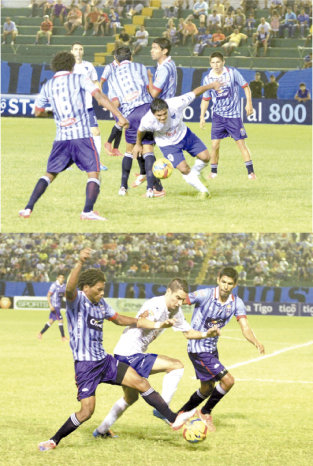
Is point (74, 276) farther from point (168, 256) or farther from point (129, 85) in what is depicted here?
point (168, 256)

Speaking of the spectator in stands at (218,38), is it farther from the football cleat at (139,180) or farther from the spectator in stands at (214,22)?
the football cleat at (139,180)

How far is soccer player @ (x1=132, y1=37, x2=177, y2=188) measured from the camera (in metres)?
12.1

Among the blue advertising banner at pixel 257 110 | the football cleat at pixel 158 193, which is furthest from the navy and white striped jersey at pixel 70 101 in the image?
the blue advertising banner at pixel 257 110

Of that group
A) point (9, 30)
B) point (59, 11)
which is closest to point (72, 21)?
point (59, 11)

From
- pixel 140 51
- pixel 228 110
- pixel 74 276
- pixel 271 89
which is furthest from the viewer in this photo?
pixel 140 51

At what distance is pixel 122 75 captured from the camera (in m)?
12.7

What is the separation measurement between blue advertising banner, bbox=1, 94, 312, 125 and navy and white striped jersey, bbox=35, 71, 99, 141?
1061 cm

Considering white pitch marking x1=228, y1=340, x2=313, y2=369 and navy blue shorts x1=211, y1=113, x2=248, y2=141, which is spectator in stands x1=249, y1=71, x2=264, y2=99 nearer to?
white pitch marking x1=228, y1=340, x2=313, y2=369

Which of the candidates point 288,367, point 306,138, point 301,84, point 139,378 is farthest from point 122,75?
point 301,84

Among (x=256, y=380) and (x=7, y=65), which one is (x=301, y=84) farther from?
(x=256, y=380)

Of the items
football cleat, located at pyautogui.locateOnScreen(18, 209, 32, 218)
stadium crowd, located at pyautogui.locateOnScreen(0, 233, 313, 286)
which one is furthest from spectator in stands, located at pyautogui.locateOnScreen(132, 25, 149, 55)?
football cleat, located at pyautogui.locateOnScreen(18, 209, 32, 218)

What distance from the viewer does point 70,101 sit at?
10.7 meters

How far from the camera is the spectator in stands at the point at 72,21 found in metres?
29.6

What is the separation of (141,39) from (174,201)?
17.0m
